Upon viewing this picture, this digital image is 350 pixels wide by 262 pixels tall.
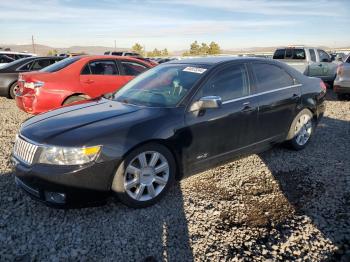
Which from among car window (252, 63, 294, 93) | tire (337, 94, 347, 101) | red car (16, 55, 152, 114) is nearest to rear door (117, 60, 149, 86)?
red car (16, 55, 152, 114)

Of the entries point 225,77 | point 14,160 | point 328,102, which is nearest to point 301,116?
point 225,77

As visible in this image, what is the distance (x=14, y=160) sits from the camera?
3.54 metres

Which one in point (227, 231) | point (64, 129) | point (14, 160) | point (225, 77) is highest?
point (225, 77)

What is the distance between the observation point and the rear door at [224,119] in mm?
3842

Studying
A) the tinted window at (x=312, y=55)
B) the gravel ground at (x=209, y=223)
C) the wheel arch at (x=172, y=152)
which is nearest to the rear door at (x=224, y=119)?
the wheel arch at (x=172, y=152)

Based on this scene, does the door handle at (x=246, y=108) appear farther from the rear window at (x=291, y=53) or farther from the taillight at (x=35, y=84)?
the rear window at (x=291, y=53)

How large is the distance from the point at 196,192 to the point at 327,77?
11.4 meters

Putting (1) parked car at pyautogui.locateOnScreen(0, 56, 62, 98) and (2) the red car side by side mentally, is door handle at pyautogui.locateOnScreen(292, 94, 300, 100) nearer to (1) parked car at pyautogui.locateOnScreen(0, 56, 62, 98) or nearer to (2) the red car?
(2) the red car

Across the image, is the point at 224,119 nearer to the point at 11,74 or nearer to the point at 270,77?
the point at 270,77

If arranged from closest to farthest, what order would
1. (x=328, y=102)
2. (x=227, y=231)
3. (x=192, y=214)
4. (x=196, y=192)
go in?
(x=227, y=231), (x=192, y=214), (x=196, y=192), (x=328, y=102)

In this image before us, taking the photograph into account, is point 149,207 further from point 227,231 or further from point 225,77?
point 225,77

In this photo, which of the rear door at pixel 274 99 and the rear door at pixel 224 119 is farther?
the rear door at pixel 274 99

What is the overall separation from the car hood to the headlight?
0.17 meters

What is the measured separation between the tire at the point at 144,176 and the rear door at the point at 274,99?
1.56 m
